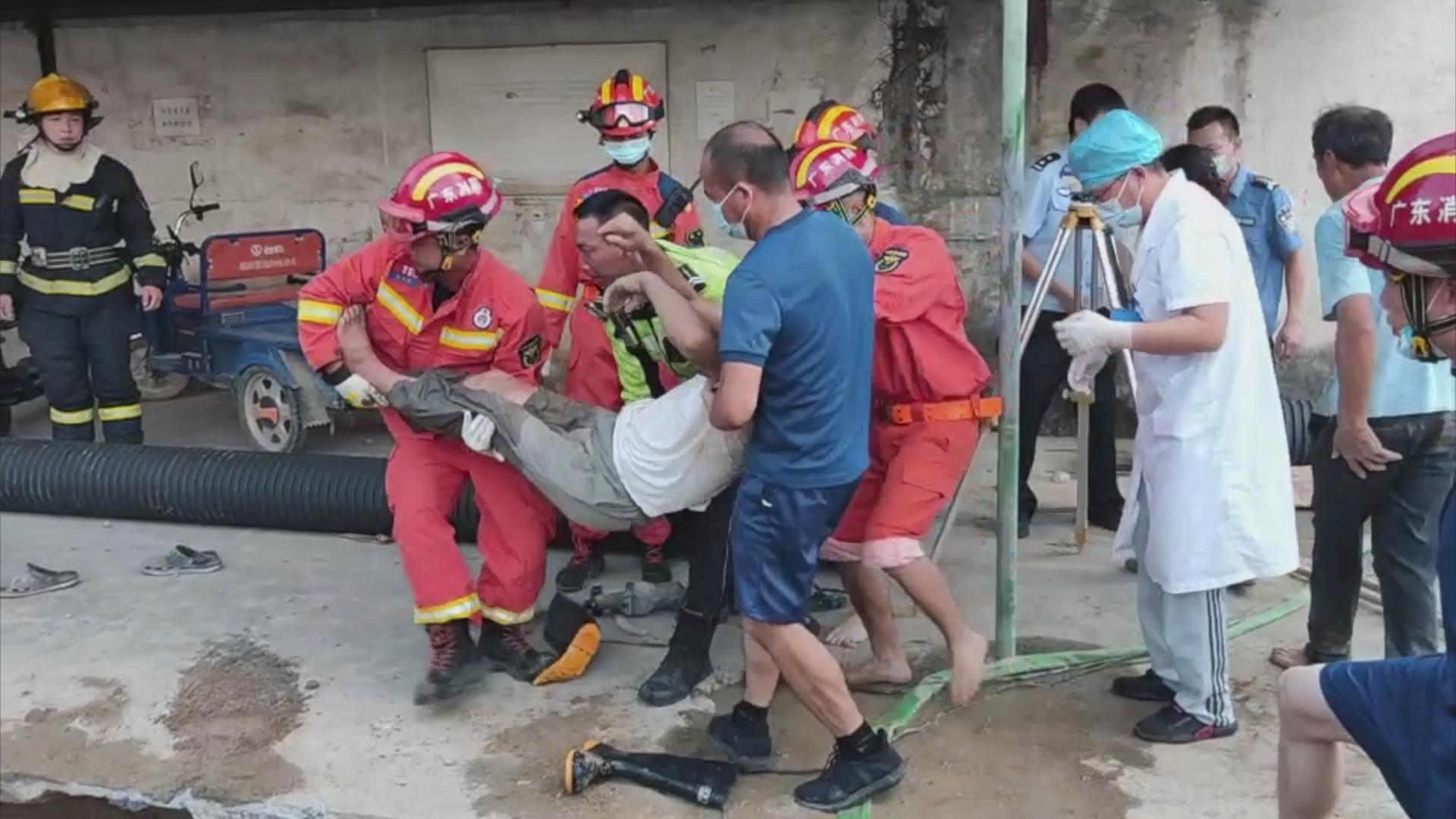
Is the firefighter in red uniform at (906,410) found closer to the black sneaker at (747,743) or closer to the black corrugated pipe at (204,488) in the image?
the black sneaker at (747,743)

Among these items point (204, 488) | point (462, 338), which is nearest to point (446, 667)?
point (462, 338)

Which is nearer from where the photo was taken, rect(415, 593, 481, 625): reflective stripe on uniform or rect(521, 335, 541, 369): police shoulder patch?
rect(415, 593, 481, 625): reflective stripe on uniform

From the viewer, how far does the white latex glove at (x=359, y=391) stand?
13.1ft

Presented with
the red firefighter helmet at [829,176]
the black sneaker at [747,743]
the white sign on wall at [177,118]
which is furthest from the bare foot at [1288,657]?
the white sign on wall at [177,118]

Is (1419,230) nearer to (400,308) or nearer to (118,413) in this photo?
(400,308)

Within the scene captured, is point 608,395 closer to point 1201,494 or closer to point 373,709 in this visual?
point 373,709

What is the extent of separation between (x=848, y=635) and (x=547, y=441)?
1.30 meters

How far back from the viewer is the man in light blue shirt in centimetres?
359

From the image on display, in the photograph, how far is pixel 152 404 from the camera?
28.4 ft

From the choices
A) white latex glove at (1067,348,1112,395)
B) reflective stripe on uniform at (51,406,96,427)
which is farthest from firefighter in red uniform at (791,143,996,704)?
reflective stripe on uniform at (51,406,96,427)

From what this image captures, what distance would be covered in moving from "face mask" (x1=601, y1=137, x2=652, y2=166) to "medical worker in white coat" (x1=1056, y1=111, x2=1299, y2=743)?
1.93 m

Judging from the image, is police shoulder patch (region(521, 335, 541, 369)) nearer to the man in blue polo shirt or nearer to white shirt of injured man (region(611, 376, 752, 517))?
white shirt of injured man (region(611, 376, 752, 517))

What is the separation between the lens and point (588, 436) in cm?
395

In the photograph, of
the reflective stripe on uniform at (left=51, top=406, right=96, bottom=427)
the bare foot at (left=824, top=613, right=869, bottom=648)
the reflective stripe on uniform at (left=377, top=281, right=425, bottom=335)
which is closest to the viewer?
the reflective stripe on uniform at (left=377, top=281, right=425, bottom=335)
